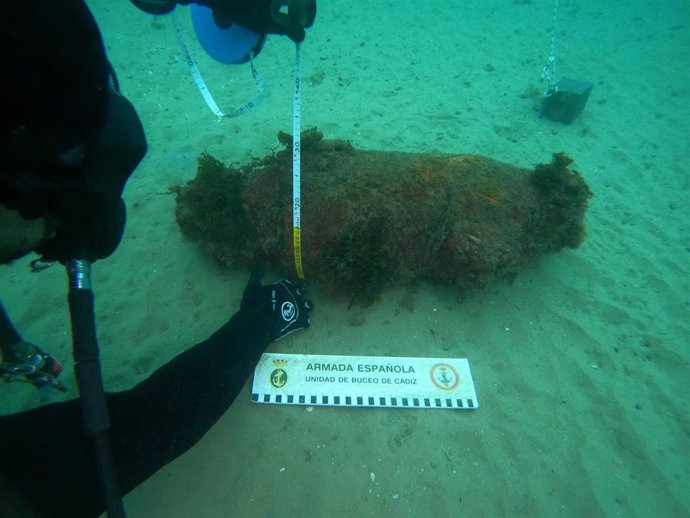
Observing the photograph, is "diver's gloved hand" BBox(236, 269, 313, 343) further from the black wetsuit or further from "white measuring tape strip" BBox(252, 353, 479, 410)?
"white measuring tape strip" BBox(252, 353, 479, 410)

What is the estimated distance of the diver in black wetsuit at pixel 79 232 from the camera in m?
1.19

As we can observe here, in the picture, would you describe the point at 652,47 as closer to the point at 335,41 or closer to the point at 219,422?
the point at 335,41

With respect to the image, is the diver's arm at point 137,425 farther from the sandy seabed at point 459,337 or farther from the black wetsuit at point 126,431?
the sandy seabed at point 459,337

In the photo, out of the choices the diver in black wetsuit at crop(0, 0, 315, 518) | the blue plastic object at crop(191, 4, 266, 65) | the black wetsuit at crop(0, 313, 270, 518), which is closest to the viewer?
the diver in black wetsuit at crop(0, 0, 315, 518)

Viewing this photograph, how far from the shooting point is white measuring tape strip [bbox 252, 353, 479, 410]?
3.18 metres

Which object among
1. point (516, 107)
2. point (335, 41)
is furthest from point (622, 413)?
point (335, 41)

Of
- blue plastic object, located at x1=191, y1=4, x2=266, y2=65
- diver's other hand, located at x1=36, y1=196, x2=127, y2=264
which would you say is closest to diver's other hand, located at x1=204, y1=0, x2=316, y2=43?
blue plastic object, located at x1=191, y1=4, x2=266, y2=65

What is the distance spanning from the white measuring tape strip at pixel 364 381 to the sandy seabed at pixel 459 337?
0.34 feet

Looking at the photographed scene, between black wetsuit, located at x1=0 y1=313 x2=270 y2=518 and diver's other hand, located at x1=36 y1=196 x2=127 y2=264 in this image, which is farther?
black wetsuit, located at x1=0 y1=313 x2=270 y2=518

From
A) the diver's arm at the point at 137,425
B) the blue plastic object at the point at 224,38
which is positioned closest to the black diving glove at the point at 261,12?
the blue plastic object at the point at 224,38

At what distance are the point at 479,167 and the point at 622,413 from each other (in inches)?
109

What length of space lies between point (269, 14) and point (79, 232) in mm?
1806

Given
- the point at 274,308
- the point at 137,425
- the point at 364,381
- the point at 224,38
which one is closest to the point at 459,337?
the point at 364,381

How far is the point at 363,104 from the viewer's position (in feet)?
23.0
